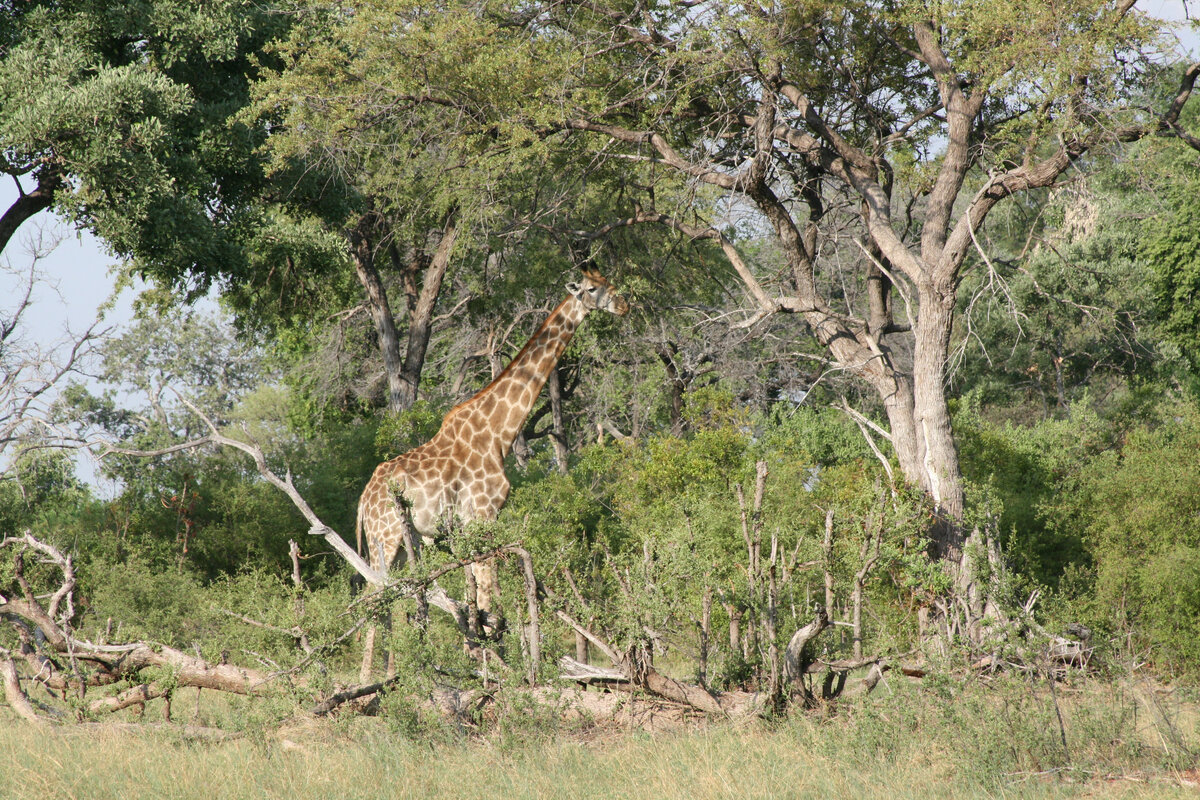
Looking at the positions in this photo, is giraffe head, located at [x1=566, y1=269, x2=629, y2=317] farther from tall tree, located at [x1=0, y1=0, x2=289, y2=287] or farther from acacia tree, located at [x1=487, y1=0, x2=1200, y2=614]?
tall tree, located at [x1=0, y1=0, x2=289, y2=287]

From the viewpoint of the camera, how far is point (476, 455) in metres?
10.0

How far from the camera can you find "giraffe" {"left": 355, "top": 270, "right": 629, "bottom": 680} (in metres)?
9.66

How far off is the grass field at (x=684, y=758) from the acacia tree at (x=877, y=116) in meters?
2.46

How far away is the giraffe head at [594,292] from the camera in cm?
1013

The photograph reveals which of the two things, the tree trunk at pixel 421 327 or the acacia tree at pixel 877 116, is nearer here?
the acacia tree at pixel 877 116

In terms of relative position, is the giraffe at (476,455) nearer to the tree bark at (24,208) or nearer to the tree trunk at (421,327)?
the tree bark at (24,208)

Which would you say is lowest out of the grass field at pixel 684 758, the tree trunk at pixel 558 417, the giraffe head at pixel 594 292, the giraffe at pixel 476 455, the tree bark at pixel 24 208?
the grass field at pixel 684 758

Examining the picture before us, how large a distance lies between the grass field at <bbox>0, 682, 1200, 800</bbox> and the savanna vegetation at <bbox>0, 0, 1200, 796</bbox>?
36 mm

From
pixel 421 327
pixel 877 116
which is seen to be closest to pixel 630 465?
pixel 877 116

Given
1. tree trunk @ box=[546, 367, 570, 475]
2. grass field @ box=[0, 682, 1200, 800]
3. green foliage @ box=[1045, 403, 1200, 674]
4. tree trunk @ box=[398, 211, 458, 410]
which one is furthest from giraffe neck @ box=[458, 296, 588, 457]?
tree trunk @ box=[546, 367, 570, 475]

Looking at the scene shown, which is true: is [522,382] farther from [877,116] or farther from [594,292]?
[877,116]

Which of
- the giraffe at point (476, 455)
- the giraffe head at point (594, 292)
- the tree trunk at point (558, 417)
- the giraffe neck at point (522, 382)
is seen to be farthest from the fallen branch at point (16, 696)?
the tree trunk at point (558, 417)

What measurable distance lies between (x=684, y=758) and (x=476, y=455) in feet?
14.2

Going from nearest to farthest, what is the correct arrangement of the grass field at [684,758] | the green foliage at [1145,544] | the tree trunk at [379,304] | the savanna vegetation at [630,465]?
the grass field at [684,758] → the savanna vegetation at [630,465] → the green foliage at [1145,544] → the tree trunk at [379,304]
